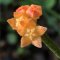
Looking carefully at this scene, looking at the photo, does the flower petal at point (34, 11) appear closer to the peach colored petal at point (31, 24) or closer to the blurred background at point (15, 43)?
the peach colored petal at point (31, 24)

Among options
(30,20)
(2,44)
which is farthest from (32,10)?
(2,44)

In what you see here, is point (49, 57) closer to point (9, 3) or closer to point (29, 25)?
point (9, 3)

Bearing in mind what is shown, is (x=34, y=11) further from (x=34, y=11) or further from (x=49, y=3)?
(x=49, y=3)

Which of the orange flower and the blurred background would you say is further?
the blurred background

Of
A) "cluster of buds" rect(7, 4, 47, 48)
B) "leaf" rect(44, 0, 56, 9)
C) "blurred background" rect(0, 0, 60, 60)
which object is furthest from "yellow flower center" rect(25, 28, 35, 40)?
"blurred background" rect(0, 0, 60, 60)

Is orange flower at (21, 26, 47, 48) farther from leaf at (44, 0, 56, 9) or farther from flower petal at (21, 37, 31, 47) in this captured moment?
leaf at (44, 0, 56, 9)

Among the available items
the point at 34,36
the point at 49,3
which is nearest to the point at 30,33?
the point at 34,36

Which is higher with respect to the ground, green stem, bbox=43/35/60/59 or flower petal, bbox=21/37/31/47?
flower petal, bbox=21/37/31/47

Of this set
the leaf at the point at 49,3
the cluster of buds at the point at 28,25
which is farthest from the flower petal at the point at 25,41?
the leaf at the point at 49,3
